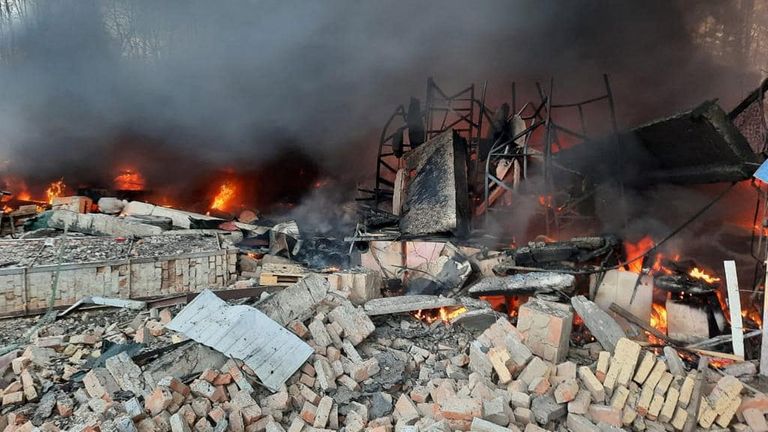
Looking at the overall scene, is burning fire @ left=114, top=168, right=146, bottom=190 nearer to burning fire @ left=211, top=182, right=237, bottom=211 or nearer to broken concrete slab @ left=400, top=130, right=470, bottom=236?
burning fire @ left=211, top=182, right=237, bottom=211

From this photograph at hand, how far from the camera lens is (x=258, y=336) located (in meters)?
4.08

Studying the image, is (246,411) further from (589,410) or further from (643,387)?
(643,387)

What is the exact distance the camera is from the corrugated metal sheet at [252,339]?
12.6 feet

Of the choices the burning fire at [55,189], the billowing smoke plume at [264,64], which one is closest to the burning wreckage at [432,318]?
the billowing smoke plume at [264,64]

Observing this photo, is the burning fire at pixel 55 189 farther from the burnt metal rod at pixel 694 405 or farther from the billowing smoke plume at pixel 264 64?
the burnt metal rod at pixel 694 405

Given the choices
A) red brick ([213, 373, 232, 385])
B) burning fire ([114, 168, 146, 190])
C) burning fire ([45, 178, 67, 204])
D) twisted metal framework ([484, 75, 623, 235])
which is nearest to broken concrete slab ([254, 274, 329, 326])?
red brick ([213, 373, 232, 385])

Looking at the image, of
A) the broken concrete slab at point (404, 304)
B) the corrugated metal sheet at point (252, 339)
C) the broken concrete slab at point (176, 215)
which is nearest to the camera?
the corrugated metal sheet at point (252, 339)

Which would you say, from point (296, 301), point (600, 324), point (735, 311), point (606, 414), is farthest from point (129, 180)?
point (735, 311)

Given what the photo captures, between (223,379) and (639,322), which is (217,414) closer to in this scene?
(223,379)

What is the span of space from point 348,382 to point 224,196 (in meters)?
13.1

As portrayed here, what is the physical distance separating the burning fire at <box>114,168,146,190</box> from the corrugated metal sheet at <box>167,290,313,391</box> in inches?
484

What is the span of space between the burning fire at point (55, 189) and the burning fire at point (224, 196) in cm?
514

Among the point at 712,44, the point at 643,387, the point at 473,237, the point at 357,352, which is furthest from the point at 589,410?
the point at 712,44

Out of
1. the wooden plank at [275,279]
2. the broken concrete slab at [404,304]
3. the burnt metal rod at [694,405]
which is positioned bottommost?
the burnt metal rod at [694,405]
